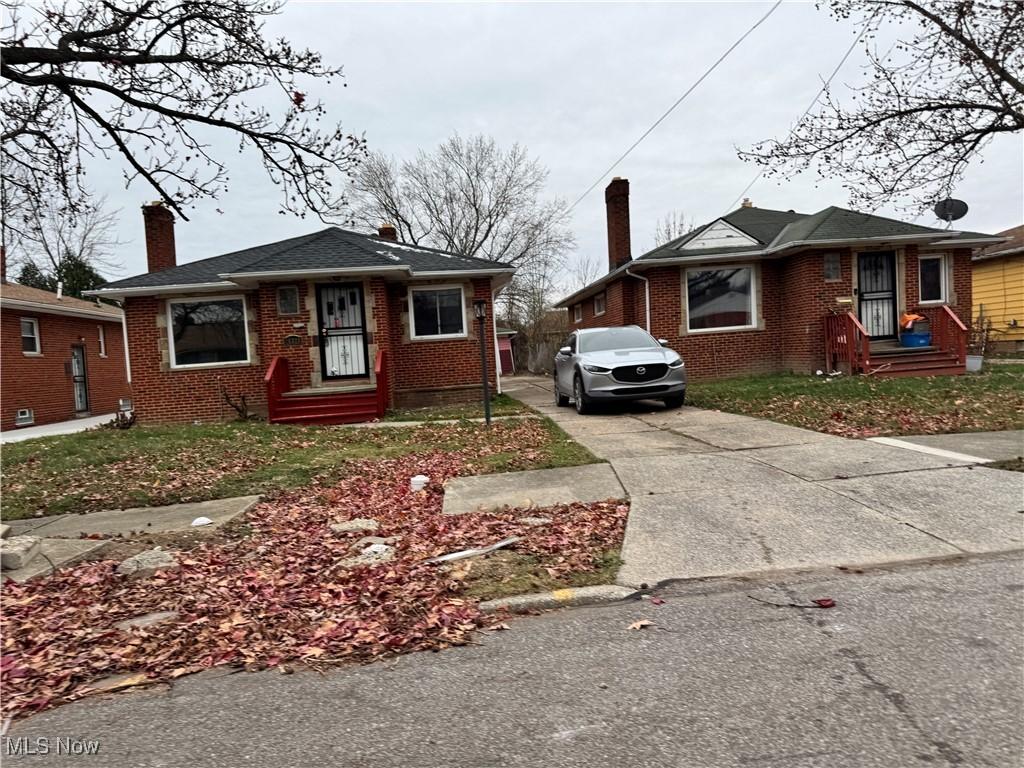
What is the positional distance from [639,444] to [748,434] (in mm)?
1532

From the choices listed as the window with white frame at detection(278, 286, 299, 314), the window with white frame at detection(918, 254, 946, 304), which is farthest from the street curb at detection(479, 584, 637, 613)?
the window with white frame at detection(918, 254, 946, 304)

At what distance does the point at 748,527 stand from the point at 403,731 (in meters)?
3.11

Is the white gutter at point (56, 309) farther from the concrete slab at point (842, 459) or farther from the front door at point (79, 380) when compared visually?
the concrete slab at point (842, 459)

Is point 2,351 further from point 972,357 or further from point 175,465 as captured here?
point 972,357

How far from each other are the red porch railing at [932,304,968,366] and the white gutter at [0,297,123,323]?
22.8m

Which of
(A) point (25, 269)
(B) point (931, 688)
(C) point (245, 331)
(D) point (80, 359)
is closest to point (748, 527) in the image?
(B) point (931, 688)

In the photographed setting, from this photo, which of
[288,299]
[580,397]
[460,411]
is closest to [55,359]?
[288,299]

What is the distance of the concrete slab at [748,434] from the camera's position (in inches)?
302

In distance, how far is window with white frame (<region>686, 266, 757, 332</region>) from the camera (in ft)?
53.7

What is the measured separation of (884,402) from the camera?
32.9ft

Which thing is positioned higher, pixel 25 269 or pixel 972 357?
pixel 25 269

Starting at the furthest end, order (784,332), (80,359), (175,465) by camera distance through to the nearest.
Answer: (80,359) < (784,332) < (175,465)

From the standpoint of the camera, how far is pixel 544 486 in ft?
20.3

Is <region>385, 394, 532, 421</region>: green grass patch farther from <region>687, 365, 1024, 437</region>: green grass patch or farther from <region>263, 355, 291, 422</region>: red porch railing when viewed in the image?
<region>687, 365, 1024, 437</region>: green grass patch
